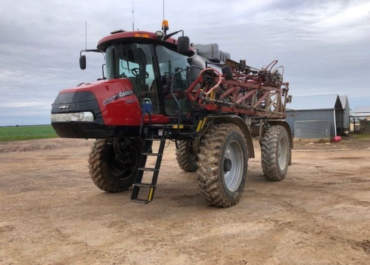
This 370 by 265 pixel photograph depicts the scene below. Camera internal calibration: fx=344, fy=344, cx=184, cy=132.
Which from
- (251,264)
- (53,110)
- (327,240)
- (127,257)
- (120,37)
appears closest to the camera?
(251,264)

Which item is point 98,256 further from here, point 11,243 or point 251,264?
point 251,264

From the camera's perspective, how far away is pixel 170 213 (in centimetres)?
577

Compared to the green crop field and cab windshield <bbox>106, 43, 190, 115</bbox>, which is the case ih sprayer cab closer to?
cab windshield <bbox>106, 43, 190, 115</bbox>

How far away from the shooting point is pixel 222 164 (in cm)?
584

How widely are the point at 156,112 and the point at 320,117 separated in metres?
21.7

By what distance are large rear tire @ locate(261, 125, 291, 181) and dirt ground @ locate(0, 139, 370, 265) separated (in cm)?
32

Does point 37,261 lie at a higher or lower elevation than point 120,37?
lower

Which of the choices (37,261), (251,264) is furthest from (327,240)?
(37,261)

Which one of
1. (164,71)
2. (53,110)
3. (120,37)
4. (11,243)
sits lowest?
(11,243)

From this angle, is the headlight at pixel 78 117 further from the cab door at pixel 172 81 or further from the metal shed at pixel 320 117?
the metal shed at pixel 320 117

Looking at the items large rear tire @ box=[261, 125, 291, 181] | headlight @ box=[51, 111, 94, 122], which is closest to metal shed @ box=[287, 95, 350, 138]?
large rear tire @ box=[261, 125, 291, 181]

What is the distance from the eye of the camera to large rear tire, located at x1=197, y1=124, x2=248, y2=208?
18.7 ft

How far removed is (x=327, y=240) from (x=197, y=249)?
5.36 ft

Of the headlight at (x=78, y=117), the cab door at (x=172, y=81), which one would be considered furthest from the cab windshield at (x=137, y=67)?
the headlight at (x=78, y=117)
